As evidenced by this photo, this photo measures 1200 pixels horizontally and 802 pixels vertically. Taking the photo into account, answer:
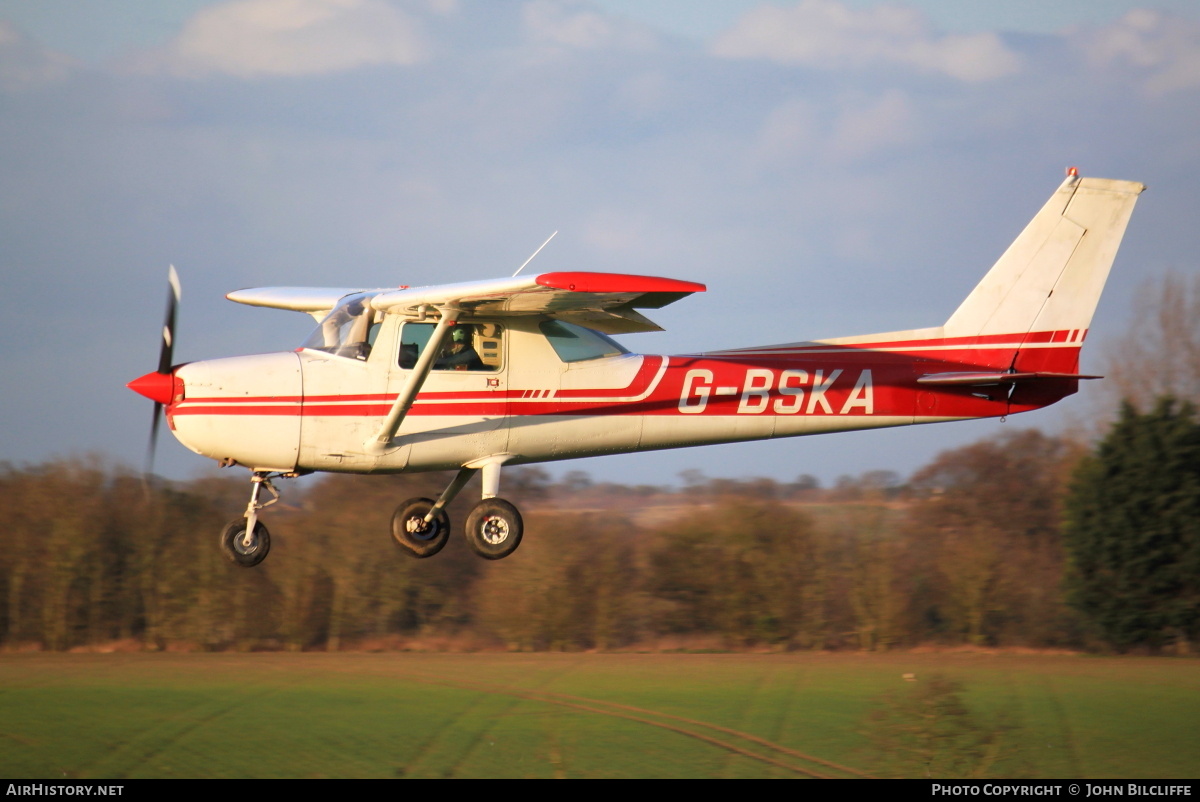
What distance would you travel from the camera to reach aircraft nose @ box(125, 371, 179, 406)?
10.3 metres

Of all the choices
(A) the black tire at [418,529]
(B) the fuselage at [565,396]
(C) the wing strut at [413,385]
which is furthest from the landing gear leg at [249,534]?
(A) the black tire at [418,529]

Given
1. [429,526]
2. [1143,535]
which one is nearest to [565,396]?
[429,526]

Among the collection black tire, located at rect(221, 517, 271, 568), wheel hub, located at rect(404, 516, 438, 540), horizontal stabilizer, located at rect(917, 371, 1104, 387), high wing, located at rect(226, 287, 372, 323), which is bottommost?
black tire, located at rect(221, 517, 271, 568)

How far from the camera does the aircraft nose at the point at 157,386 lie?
1032cm

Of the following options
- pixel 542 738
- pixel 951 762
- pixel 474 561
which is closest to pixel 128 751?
pixel 542 738

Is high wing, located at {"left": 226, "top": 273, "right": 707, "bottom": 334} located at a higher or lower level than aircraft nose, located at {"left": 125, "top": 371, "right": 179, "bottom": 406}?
higher

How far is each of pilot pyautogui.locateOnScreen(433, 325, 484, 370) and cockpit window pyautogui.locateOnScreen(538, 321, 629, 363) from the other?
0.72 m

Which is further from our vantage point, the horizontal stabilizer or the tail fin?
the tail fin

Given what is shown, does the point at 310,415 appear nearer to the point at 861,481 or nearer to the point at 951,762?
the point at 951,762

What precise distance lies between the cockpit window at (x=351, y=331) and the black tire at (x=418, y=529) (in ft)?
6.42

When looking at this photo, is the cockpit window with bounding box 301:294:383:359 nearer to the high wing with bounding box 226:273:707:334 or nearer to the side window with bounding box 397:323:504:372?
the high wing with bounding box 226:273:707:334

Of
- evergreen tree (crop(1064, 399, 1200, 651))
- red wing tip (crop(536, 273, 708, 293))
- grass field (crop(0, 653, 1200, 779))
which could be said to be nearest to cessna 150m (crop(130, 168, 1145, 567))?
red wing tip (crop(536, 273, 708, 293))

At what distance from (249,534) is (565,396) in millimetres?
3310

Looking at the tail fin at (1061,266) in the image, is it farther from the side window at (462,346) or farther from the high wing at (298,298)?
the high wing at (298,298)
